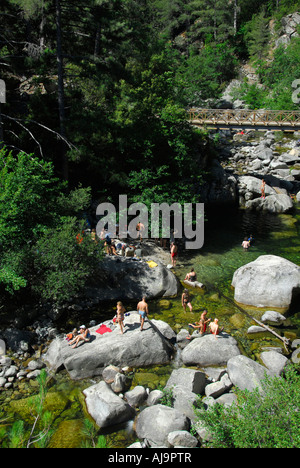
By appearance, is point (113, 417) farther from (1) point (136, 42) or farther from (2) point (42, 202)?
(1) point (136, 42)

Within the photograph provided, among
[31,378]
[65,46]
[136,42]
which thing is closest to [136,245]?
[31,378]

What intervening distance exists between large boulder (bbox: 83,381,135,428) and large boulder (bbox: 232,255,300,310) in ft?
25.9

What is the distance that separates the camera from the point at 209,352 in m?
11.5

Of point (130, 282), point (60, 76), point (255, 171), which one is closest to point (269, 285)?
point (130, 282)

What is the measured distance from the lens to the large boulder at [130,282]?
51.0 feet

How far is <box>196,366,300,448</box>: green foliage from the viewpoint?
6.79 metres

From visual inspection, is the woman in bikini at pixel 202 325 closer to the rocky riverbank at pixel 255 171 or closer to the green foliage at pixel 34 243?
the green foliage at pixel 34 243

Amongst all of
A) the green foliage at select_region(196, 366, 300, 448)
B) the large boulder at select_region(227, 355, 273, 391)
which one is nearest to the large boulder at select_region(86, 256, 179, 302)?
the large boulder at select_region(227, 355, 273, 391)

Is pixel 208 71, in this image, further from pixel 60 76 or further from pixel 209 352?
pixel 209 352

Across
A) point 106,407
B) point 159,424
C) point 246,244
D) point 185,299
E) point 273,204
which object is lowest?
point 159,424

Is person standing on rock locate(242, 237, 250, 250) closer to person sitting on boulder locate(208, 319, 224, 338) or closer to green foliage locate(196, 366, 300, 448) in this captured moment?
person sitting on boulder locate(208, 319, 224, 338)

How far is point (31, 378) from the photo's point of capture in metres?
10.6

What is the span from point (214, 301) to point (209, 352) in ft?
13.1
